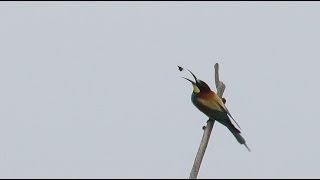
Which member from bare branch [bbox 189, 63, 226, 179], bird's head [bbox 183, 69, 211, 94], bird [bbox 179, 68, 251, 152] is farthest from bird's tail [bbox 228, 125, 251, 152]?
bird's head [bbox 183, 69, 211, 94]

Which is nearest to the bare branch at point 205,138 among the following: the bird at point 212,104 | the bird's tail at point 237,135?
the bird at point 212,104

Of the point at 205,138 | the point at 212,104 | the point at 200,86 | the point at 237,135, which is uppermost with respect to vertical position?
the point at 200,86

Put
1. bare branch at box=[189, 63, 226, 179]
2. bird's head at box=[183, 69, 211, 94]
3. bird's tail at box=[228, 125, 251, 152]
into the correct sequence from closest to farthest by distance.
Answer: bare branch at box=[189, 63, 226, 179], bird's tail at box=[228, 125, 251, 152], bird's head at box=[183, 69, 211, 94]

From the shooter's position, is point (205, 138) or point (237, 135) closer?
point (205, 138)

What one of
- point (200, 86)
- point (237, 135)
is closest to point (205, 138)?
point (237, 135)

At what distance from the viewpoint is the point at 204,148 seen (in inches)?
169

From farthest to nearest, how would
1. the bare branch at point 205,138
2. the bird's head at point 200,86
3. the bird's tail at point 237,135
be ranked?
the bird's head at point 200,86
the bird's tail at point 237,135
the bare branch at point 205,138

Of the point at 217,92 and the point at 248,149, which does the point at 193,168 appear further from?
the point at 217,92

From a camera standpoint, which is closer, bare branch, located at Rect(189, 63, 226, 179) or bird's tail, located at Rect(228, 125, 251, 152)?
bare branch, located at Rect(189, 63, 226, 179)

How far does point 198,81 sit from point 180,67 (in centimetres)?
36

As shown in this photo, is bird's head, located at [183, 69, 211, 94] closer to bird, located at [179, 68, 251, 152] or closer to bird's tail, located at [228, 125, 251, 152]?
bird, located at [179, 68, 251, 152]

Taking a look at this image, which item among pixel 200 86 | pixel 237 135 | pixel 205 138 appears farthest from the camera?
pixel 200 86

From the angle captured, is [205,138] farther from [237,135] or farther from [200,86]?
[200,86]

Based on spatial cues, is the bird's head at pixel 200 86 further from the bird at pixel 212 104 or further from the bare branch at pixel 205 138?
the bare branch at pixel 205 138
